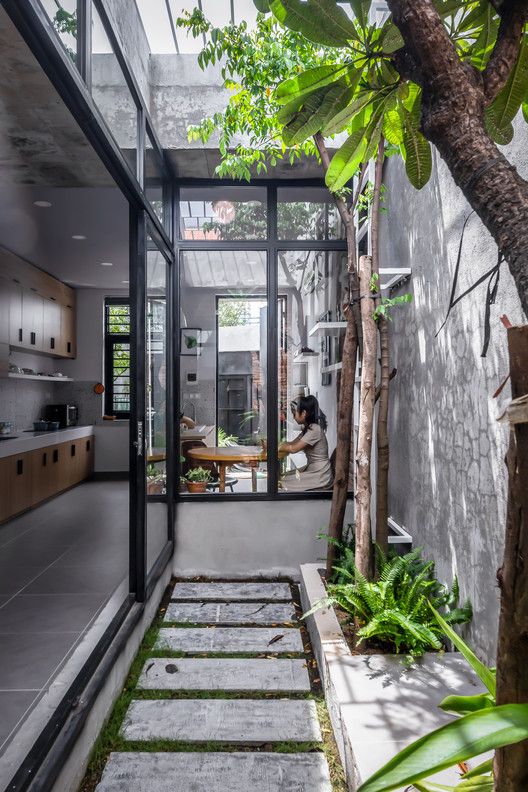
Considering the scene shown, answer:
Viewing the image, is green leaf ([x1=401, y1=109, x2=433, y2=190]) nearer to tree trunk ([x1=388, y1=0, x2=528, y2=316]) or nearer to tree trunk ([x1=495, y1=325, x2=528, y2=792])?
tree trunk ([x1=388, y1=0, x2=528, y2=316])

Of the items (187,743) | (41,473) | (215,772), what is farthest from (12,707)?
(41,473)

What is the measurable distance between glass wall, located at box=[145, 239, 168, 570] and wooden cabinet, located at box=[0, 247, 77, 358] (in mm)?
2728

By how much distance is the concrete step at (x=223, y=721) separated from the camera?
221cm

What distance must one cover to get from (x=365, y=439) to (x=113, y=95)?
200 centimetres

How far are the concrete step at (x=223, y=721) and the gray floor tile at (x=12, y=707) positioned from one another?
0.41 m

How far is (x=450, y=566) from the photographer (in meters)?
2.65

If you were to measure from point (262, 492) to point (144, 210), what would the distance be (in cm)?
228

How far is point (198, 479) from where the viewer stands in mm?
4281

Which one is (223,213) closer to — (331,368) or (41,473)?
(331,368)

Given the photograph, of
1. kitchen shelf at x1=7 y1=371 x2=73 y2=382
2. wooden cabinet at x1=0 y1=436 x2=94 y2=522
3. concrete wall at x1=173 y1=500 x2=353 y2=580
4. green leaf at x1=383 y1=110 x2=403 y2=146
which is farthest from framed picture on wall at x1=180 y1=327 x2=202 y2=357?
green leaf at x1=383 y1=110 x2=403 y2=146

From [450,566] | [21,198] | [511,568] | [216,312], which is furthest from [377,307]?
[21,198]

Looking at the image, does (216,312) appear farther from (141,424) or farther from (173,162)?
(141,424)

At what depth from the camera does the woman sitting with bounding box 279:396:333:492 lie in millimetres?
4270

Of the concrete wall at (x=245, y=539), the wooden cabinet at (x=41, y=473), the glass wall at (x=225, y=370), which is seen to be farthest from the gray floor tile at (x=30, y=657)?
the wooden cabinet at (x=41, y=473)
